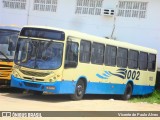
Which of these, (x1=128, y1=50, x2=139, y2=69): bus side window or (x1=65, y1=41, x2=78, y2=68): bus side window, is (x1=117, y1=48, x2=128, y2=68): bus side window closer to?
(x1=128, y1=50, x2=139, y2=69): bus side window

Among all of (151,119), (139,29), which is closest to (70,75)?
(151,119)

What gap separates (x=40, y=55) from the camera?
16484 millimetres

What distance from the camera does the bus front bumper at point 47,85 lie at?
53.6 ft

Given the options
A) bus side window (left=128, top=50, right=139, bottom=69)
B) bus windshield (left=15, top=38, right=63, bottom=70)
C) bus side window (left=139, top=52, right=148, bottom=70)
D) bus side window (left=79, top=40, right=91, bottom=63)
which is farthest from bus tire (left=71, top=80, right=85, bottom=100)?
bus side window (left=139, top=52, right=148, bottom=70)

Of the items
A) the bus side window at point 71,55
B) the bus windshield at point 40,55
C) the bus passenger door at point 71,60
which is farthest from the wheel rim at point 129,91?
the bus windshield at point 40,55

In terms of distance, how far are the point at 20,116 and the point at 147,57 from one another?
41.4 ft

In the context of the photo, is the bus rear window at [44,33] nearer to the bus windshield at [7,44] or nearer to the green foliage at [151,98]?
the bus windshield at [7,44]

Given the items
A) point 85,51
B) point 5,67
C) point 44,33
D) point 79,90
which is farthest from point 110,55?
point 5,67

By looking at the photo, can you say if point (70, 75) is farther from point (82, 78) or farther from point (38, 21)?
point (38, 21)

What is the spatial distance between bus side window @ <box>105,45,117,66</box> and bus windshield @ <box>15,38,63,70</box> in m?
3.45

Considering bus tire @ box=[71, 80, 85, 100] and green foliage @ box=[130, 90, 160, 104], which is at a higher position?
bus tire @ box=[71, 80, 85, 100]

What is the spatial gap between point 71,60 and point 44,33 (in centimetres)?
136

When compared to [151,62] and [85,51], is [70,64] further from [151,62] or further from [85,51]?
[151,62]

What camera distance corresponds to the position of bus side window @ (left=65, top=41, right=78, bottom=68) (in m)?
16.6
